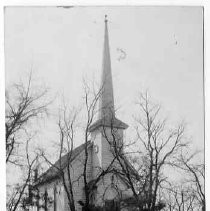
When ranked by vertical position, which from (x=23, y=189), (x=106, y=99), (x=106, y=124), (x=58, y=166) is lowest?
(x=23, y=189)

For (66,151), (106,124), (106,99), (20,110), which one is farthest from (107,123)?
(20,110)

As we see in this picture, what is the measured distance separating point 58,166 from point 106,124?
0.31m

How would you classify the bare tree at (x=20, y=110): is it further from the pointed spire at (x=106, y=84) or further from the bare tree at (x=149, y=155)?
the bare tree at (x=149, y=155)

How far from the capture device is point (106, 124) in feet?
6.52

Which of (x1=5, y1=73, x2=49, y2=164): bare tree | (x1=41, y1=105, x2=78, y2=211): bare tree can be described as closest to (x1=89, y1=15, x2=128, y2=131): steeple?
(x1=41, y1=105, x2=78, y2=211): bare tree

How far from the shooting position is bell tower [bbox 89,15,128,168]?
1.97m

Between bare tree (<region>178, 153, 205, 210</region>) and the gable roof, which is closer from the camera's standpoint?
the gable roof

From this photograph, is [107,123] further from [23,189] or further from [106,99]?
[23,189]

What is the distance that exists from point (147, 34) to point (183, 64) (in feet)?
0.78

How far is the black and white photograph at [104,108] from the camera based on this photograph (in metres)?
1.94

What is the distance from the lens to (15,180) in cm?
192

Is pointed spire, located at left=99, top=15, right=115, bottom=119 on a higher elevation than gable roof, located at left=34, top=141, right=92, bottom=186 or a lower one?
higher

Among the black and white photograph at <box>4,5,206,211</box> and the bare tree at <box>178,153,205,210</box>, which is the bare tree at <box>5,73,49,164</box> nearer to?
the black and white photograph at <box>4,5,206,211</box>

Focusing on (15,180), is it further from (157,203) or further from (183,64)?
(183,64)
